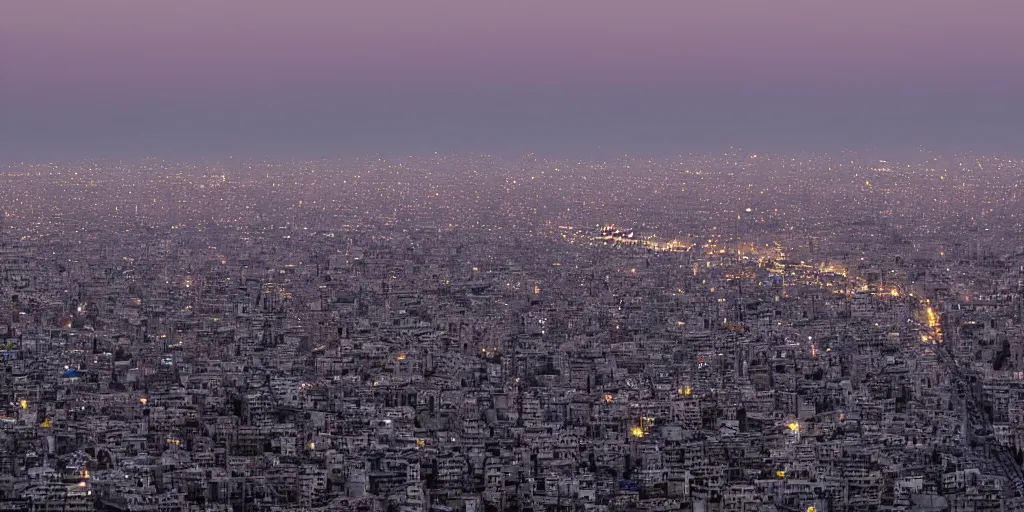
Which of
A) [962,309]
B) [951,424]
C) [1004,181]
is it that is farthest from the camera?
[1004,181]

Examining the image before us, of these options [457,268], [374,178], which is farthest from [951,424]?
[374,178]

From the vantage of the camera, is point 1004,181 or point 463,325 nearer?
point 463,325

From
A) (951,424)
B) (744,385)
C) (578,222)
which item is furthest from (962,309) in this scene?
(578,222)

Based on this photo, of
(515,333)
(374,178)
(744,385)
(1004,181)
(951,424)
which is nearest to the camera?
(951,424)

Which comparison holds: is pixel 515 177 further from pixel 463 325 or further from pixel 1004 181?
pixel 463 325

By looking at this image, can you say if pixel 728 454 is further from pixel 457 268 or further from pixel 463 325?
pixel 457 268

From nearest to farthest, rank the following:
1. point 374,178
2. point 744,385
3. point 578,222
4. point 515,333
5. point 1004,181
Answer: point 744,385 < point 515,333 < point 578,222 < point 1004,181 < point 374,178
